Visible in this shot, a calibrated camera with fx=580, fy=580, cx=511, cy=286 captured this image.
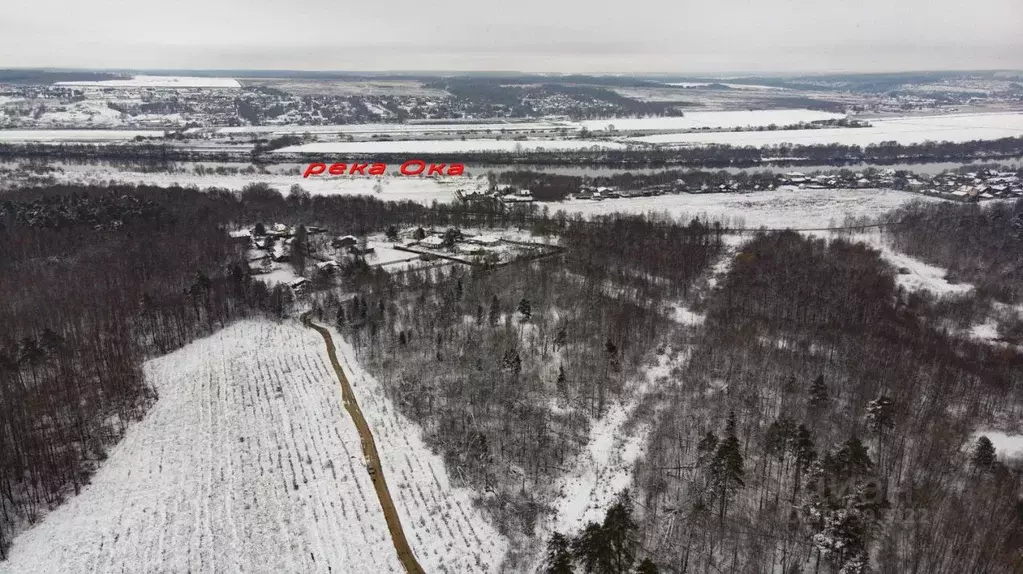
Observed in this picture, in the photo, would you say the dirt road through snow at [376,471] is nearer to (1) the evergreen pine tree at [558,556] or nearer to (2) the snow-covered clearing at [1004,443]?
(1) the evergreen pine tree at [558,556]

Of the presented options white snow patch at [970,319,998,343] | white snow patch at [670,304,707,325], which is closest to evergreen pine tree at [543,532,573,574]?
white snow patch at [670,304,707,325]

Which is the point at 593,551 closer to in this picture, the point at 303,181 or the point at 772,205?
the point at 772,205

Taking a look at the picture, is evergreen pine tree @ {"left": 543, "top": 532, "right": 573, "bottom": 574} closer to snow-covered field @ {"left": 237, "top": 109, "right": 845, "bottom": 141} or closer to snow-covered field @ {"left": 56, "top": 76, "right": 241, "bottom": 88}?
snow-covered field @ {"left": 237, "top": 109, "right": 845, "bottom": 141}

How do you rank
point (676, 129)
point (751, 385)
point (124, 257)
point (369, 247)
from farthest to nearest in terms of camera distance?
point (676, 129)
point (369, 247)
point (124, 257)
point (751, 385)

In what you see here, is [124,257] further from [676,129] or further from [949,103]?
[949,103]

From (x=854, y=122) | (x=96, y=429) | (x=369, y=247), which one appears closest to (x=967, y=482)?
(x=96, y=429)
